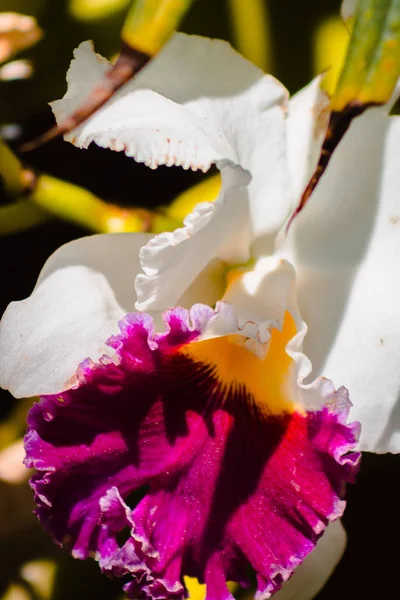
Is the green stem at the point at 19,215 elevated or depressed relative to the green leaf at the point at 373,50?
depressed

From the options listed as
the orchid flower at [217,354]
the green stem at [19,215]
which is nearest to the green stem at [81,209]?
the green stem at [19,215]

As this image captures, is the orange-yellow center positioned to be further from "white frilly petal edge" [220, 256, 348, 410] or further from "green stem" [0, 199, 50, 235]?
"green stem" [0, 199, 50, 235]

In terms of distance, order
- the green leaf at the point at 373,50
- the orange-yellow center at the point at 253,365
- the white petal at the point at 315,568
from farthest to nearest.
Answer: the white petal at the point at 315,568
the orange-yellow center at the point at 253,365
the green leaf at the point at 373,50

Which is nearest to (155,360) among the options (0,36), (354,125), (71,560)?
(354,125)

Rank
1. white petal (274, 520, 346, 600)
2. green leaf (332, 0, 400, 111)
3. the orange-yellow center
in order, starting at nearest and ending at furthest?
green leaf (332, 0, 400, 111) → the orange-yellow center → white petal (274, 520, 346, 600)

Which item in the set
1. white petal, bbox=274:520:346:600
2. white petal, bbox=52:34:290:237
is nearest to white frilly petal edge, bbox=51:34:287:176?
white petal, bbox=52:34:290:237

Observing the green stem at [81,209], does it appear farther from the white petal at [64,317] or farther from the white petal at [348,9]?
the white petal at [348,9]

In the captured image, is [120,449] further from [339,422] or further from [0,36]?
[0,36]

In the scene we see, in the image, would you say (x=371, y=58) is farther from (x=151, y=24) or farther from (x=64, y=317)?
(x=64, y=317)
